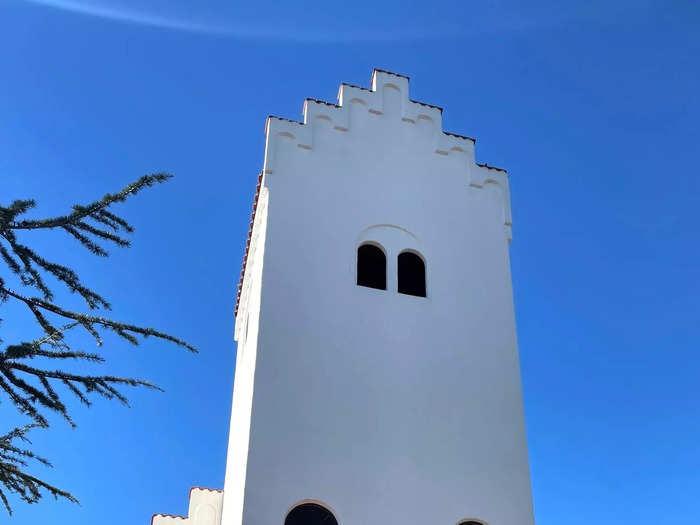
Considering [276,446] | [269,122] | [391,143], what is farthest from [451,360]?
[269,122]

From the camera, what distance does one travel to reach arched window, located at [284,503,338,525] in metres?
10.2

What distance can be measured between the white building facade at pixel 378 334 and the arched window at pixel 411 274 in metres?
0.02

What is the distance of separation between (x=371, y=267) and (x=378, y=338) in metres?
1.37

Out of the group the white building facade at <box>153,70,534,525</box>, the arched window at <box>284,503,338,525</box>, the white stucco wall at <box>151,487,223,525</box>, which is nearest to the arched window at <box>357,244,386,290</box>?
the white building facade at <box>153,70,534,525</box>

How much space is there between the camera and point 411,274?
13.0 m

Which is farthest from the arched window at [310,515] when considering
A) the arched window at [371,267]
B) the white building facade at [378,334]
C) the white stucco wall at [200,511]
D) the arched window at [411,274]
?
the white stucco wall at [200,511]

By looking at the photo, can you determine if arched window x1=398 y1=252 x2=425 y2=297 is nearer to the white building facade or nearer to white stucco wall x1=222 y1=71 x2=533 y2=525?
the white building facade

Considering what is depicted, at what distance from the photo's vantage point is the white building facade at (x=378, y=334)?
1073 cm

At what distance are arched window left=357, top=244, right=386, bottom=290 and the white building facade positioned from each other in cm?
2

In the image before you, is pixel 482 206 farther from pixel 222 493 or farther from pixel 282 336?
pixel 222 493

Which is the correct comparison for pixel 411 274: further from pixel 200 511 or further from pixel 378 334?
pixel 200 511

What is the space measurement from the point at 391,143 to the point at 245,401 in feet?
17.7

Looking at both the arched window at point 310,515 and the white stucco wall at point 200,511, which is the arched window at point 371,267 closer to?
the arched window at point 310,515

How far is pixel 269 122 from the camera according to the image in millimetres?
13531
